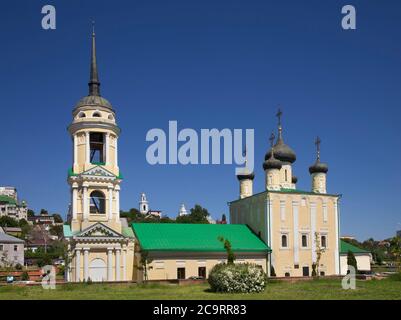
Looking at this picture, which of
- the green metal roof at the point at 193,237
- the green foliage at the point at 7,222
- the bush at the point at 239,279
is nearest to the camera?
the bush at the point at 239,279

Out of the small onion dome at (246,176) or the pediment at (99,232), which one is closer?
the pediment at (99,232)

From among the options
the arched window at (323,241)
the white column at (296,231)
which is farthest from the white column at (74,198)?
the arched window at (323,241)

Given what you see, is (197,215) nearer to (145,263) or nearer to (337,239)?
(337,239)

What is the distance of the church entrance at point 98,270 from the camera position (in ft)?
122

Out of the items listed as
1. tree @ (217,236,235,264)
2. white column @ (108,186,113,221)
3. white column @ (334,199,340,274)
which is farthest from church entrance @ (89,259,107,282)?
white column @ (334,199,340,274)

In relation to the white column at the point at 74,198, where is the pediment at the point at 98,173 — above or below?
above

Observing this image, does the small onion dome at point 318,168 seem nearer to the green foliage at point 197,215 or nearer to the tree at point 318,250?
the tree at point 318,250

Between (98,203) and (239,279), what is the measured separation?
1622cm

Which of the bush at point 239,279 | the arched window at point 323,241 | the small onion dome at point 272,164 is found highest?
the small onion dome at point 272,164

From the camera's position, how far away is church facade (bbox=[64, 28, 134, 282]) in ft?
121

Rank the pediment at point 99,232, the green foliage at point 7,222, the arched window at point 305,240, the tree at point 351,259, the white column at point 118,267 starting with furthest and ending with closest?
the green foliage at point 7,222, the tree at point 351,259, the arched window at point 305,240, the white column at point 118,267, the pediment at point 99,232

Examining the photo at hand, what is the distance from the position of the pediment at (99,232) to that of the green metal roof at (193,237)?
118 inches
